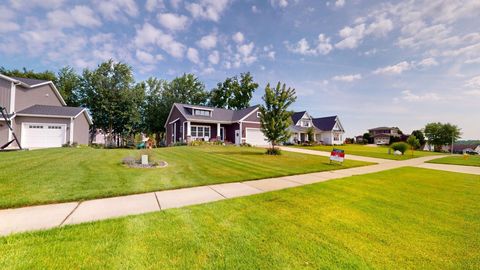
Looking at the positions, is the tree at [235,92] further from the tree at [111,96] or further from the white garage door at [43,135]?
the white garage door at [43,135]

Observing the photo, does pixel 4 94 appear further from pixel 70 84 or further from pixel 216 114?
pixel 216 114

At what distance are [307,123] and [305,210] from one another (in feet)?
122

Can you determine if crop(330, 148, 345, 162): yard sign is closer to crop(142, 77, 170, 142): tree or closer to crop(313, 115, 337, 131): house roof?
crop(313, 115, 337, 131): house roof

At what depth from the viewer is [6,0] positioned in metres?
9.32

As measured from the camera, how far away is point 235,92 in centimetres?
4572

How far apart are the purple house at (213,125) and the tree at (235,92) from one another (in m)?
18.5

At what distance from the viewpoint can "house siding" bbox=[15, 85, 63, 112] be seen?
1780 centimetres

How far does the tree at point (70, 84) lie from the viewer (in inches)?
1308

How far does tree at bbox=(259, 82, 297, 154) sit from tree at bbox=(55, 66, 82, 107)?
35.6 m

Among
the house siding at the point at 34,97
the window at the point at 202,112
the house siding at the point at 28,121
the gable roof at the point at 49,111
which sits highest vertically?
the house siding at the point at 34,97

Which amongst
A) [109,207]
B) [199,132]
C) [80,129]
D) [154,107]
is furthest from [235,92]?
[109,207]

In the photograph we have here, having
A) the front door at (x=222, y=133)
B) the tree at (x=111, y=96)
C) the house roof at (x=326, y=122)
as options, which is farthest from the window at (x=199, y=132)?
the house roof at (x=326, y=122)

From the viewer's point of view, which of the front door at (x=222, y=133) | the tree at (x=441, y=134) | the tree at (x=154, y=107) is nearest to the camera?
the front door at (x=222, y=133)

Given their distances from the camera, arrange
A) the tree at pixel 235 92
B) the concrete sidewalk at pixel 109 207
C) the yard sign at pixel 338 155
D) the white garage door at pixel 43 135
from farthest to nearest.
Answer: the tree at pixel 235 92, the white garage door at pixel 43 135, the yard sign at pixel 338 155, the concrete sidewalk at pixel 109 207
